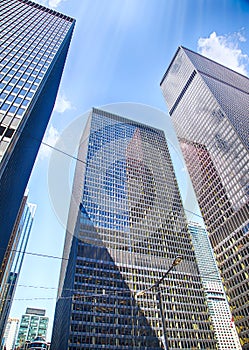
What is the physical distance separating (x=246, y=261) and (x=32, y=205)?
126 m

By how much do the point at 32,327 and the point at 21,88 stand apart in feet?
575

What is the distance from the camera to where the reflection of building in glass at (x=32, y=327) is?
155 metres

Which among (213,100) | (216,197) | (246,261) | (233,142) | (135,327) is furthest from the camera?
(213,100)

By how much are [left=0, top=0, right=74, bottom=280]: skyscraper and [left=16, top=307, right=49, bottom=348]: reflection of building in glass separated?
14798 centimetres

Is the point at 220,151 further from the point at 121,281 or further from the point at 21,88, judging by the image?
the point at 21,88

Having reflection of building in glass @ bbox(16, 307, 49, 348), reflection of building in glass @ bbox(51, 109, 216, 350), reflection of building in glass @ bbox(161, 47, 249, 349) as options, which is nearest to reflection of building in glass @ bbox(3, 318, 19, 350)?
reflection of building in glass @ bbox(16, 307, 49, 348)

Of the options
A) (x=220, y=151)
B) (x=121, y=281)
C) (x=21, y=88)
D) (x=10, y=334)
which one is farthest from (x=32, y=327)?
(x=21, y=88)

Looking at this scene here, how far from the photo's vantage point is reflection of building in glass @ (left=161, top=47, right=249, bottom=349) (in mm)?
84562

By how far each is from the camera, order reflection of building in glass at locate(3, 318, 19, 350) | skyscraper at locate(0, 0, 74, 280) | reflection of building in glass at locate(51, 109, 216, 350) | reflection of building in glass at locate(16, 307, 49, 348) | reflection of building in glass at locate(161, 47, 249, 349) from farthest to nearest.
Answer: reflection of building in glass at locate(3, 318, 19, 350)
reflection of building in glass at locate(16, 307, 49, 348)
reflection of building in glass at locate(161, 47, 249, 349)
reflection of building in glass at locate(51, 109, 216, 350)
skyscraper at locate(0, 0, 74, 280)

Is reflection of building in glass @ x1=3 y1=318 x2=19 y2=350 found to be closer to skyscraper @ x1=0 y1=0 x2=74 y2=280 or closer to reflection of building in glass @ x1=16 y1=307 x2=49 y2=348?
reflection of building in glass @ x1=16 y1=307 x2=49 y2=348

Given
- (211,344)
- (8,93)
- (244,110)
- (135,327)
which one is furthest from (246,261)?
(8,93)

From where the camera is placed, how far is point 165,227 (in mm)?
104750

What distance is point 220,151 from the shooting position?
351 feet

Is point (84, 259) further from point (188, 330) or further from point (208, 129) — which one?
point (208, 129)
